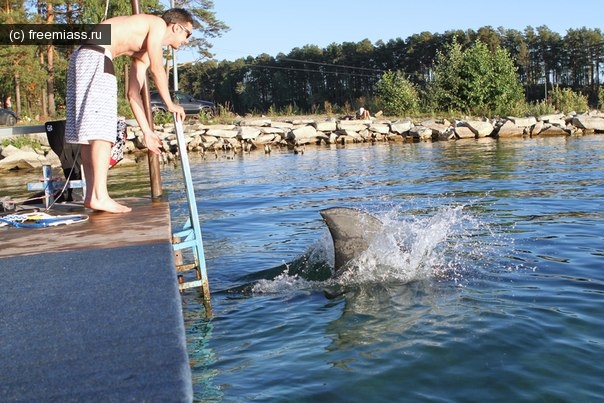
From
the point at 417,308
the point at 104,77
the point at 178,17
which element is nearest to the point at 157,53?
the point at 178,17

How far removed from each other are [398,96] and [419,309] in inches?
1468

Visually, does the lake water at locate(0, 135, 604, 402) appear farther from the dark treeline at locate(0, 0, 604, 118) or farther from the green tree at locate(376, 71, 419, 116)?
the green tree at locate(376, 71, 419, 116)

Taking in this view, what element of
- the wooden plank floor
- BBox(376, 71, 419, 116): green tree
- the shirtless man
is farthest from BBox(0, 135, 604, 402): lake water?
BBox(376, 71, 419, 116): green tree

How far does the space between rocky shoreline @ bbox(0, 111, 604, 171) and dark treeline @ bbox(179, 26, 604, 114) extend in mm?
16628

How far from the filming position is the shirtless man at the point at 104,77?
5.62 metres

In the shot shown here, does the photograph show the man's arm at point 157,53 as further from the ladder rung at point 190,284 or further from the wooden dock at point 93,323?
the wooden dock at point 93,323

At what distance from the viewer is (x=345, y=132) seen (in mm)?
32844

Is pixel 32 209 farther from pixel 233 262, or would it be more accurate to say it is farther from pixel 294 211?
pixel 294 211

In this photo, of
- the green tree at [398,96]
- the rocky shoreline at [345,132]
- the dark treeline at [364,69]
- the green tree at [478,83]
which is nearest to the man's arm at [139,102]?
the rocky shoreline at [345,132]

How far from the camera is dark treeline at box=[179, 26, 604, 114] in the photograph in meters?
60.2

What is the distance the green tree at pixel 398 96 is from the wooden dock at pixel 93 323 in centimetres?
3748

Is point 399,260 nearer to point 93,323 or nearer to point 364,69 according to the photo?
point 93,323

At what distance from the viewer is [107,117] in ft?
18.6

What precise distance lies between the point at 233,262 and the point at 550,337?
3.85 metres
